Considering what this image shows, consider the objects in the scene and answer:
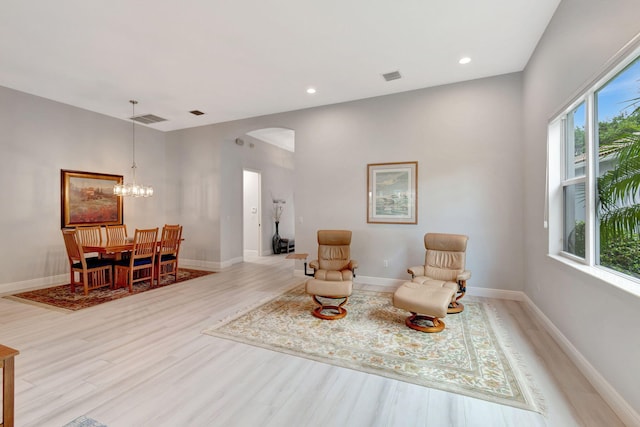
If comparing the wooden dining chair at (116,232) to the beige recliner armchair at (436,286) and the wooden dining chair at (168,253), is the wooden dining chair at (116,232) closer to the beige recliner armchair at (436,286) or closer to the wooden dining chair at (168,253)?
the wooden dining chair at (168,253)

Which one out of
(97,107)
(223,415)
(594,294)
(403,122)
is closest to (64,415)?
(223,415)

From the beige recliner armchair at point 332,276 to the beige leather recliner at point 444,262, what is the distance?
0.99 metres

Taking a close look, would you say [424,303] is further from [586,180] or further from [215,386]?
[215,386]

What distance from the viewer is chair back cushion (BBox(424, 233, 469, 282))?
3986 mm

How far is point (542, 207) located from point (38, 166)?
7.81m

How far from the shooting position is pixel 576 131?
284 centimetres

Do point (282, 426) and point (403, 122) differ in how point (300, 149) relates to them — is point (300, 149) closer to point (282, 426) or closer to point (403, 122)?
point (403, 122)

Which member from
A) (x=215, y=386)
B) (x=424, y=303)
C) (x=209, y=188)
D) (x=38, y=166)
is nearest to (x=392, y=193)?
(x=424, y=303)

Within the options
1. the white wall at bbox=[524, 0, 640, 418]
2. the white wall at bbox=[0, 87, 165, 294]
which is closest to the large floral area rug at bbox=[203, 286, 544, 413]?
the white wall at bbox=[524, 0, 640, 418]

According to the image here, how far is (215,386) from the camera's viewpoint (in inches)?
86.7

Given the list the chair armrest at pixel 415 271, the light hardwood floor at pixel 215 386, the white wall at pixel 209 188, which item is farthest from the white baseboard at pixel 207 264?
the chair armrest at pixel 415 271

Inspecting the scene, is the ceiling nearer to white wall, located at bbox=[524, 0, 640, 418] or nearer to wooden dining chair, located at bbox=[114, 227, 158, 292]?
white wall, located at bbox=[524, 0, 640, 418]

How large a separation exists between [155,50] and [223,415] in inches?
156

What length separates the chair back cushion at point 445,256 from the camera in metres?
3.99
